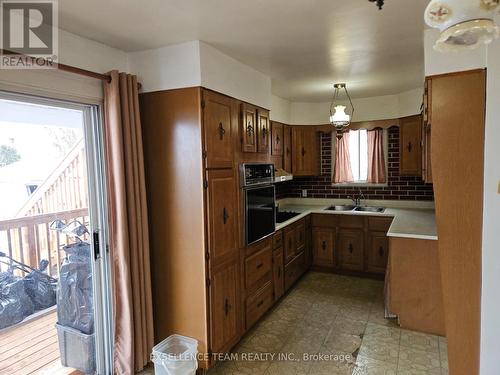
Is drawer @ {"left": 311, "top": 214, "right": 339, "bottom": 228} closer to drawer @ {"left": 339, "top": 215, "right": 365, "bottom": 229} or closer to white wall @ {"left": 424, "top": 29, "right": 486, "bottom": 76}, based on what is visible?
drawer @ {"left": 339, "top": 215, "right": 365, "bottom": 229}

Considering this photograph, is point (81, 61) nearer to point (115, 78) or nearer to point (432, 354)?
point (115, 78)

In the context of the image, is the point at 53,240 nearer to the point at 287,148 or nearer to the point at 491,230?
the point at 491,230

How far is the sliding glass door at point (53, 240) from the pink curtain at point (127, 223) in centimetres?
11

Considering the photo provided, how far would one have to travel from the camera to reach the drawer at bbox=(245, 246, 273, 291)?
295 cm

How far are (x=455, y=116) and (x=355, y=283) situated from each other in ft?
9.18

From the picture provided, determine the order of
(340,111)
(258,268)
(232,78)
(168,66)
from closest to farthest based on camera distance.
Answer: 1. (168,66)
2. (232,78)
3. (258,268)
4. (340,111)

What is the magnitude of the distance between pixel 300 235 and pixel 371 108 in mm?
Answer: 2050

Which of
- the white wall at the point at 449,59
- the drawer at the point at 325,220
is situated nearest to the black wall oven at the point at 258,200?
the drawer at the point at 325,220

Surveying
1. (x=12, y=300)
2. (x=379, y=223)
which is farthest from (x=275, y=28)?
(x=379, y=223)

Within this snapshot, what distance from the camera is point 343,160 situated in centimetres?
491

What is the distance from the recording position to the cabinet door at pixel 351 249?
4.36 m

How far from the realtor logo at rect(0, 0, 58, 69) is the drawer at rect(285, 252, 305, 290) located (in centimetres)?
305

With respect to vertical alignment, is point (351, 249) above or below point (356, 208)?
below

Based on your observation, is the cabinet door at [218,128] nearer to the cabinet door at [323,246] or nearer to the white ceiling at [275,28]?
the white ceiling at [275,28]
